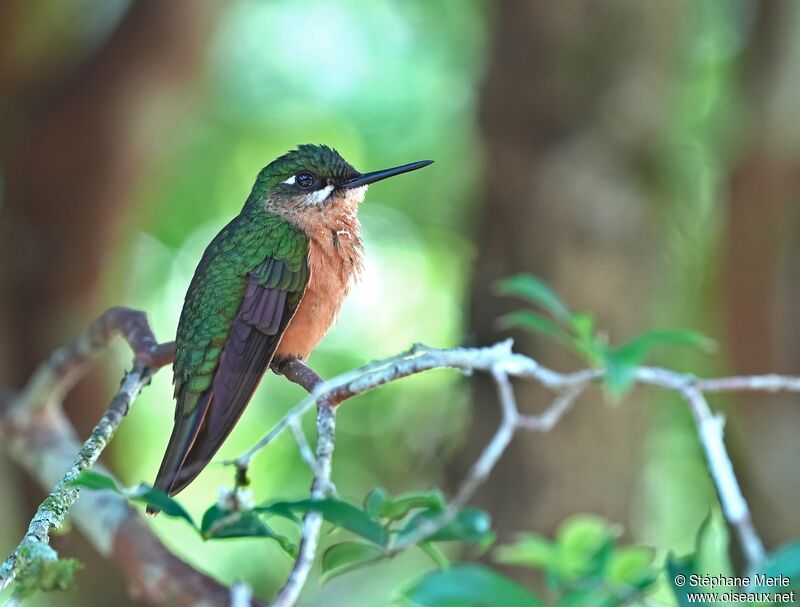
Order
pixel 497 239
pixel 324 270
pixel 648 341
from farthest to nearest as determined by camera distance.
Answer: pixel 497 239 → pixel 324 270 → pixel 648 341

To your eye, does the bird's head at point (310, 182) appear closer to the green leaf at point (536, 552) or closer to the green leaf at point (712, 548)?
the green leaf at point (712, 548)

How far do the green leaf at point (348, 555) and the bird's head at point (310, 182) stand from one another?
1929 millimetres

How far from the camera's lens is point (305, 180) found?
143 inches

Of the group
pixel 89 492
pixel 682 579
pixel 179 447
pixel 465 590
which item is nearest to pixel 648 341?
pixel 682 579

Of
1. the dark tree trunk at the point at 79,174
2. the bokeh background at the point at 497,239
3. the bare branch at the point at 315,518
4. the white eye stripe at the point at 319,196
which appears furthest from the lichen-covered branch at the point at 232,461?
the dark tree trunk at the point at 79,174

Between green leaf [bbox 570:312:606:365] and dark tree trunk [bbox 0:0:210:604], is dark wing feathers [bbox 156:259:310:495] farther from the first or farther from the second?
dark tree trunk [bbox 0:0:210:604]

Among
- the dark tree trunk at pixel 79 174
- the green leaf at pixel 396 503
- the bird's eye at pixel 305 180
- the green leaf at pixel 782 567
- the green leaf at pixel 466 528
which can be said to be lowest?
the green leaf at pixel 466 528

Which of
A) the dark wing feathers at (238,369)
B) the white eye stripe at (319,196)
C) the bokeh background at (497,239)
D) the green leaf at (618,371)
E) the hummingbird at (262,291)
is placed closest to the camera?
the green leaf at (618,371)

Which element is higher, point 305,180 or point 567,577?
point 305,180

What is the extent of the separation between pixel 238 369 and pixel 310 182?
37.7 inches

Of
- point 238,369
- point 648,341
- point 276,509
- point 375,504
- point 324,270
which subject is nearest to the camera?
point 276,509

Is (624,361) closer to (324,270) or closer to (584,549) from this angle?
(584,549)

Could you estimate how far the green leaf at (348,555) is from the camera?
1766 mm

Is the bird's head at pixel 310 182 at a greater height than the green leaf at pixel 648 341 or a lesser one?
greater
